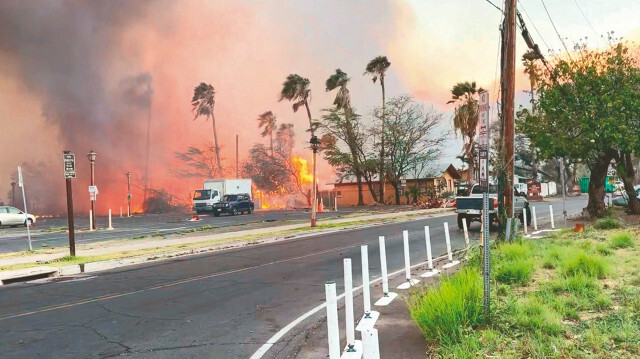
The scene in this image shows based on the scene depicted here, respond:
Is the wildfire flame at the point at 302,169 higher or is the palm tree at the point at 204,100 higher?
the palm tree at the point at 204,100

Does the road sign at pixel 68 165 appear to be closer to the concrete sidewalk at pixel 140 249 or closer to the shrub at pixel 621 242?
the concrete sidewalk at pixel 140 249

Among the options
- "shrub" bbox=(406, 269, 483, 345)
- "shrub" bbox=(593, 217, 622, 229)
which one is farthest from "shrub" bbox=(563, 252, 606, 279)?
"shrub" bbox=(593, 217, 622, 229)

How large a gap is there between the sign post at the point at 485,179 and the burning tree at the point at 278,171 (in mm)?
57774

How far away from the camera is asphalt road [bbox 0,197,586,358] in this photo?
577 centimetres

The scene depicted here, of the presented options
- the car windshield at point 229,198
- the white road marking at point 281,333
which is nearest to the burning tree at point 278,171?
the car windshield at point 229,198

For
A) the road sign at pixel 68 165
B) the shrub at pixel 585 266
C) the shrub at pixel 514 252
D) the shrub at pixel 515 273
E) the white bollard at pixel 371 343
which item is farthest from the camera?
the road sign at pixel 68 165

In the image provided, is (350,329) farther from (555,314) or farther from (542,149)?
(542,149)

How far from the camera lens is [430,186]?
5409 centimetres

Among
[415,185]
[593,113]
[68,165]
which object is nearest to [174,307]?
[68,165]

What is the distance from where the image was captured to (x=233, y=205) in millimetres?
41188

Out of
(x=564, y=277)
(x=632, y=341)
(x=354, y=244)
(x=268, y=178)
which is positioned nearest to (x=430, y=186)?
(x=268, y=178)

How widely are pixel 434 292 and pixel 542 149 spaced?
16.2m

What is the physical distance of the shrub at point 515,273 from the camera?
8.38 m

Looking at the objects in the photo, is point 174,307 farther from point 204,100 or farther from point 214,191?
point 204,100
